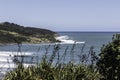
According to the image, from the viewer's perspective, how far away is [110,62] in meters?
14.9

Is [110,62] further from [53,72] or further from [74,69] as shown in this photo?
[53,72]

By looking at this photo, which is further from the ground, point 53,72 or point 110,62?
point 53,72

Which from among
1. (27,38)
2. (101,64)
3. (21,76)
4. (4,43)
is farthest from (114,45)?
(27,38)

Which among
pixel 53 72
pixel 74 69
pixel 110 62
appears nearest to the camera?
pixel 53 72

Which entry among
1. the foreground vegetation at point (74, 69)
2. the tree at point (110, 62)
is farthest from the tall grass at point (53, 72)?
the tree at point (110, 62)

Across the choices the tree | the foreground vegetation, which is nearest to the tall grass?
the foreground vegetation

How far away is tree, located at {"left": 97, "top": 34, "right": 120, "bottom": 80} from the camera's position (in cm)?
1462

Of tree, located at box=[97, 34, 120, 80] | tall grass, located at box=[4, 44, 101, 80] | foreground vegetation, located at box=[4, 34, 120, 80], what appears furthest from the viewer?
tree, located at box=[97, 34, 120, 80]

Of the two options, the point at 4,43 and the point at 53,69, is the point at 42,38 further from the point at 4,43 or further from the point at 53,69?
the point at 53,69

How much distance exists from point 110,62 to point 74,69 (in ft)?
8.71

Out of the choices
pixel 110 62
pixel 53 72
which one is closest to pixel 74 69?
pixel 53 72

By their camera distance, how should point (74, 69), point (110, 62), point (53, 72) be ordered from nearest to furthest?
point (53, 72) < point (74, 69) < point (110, 62)

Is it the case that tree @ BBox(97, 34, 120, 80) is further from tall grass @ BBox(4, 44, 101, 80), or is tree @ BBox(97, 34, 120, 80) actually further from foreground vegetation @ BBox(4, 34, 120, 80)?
tall grass @ BBox(4, 44, 101, 80)

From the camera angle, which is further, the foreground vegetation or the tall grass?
the foreground vegetation
